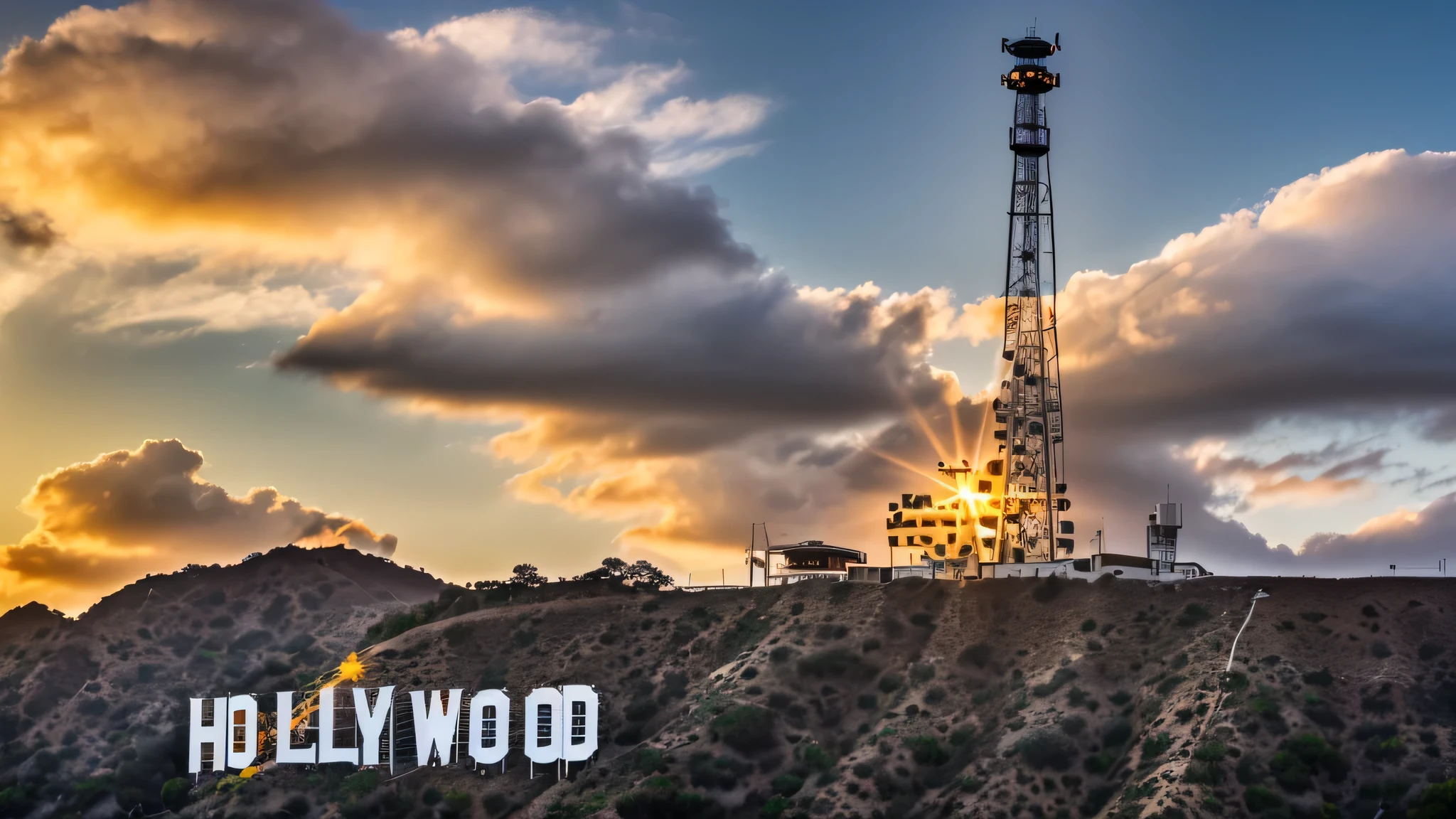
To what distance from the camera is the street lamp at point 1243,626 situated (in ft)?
354

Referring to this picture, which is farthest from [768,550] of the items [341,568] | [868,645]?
[341,568]

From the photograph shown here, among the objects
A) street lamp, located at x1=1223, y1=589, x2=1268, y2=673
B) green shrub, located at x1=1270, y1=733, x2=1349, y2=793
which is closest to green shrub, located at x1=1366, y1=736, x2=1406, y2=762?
green shrub, located at x1=1270, y1=733, x2=1349, y2=793

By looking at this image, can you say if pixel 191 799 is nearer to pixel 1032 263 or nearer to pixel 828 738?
pixel 828 738

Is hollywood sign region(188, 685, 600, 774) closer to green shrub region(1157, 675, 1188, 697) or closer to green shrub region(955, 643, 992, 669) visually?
green shrub region(955, 643, 992, 669)

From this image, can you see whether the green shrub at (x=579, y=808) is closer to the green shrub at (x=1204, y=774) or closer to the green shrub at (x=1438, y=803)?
the green shrub at (x=1204, y=774)

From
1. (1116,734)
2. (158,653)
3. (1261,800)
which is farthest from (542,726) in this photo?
(158,653)

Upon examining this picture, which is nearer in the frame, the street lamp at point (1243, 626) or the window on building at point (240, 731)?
the street lamp at point (1243, 626)

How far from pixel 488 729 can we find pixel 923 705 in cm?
3127

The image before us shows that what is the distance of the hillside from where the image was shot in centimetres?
10169

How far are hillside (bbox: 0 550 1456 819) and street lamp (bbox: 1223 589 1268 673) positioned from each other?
0.58 m

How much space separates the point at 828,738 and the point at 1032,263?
41.6 meters

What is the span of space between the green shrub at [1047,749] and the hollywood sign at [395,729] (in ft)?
101

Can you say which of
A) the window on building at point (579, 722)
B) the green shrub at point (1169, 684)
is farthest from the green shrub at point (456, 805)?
the green shrub at point (1169, 684)

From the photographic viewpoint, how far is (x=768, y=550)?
5581 inches
